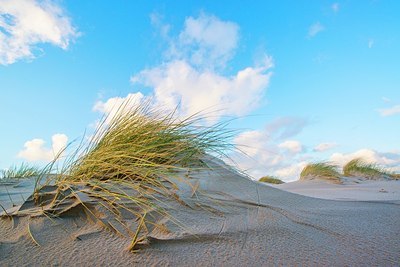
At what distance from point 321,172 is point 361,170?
163 cm

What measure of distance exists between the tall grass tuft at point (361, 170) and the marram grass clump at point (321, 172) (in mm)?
949

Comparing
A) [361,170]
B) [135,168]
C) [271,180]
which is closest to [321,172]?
[361,170]

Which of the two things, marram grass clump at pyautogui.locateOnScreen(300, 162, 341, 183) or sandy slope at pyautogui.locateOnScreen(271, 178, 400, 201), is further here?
marram grass clump at pyautogui.locateOnScreen(300, 162, 341, 183)

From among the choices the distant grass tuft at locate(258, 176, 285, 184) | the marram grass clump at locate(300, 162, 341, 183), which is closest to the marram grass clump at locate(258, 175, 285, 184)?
the distant grass tuft at locate(258, 176, 285, 184)

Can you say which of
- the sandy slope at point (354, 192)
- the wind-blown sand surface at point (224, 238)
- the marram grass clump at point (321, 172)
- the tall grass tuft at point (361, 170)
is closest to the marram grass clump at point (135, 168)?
the wind-blown sand surface at point (224, 238)

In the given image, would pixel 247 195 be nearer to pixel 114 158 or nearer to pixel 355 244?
pixel 355 244

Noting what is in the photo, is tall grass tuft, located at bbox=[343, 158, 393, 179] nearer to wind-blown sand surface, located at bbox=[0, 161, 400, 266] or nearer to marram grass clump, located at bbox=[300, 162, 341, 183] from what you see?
marram grass clump, located at bbox=[300, 162, 341, 183]

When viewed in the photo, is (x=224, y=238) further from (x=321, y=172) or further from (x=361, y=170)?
(x=361, y=170)

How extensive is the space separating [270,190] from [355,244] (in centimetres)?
75

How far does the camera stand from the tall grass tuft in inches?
257

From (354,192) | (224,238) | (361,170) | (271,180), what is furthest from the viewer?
(271,180)

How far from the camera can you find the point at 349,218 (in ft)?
4.92

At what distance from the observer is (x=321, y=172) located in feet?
18.6

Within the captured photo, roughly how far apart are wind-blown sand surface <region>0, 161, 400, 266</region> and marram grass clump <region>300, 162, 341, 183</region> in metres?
4.04
